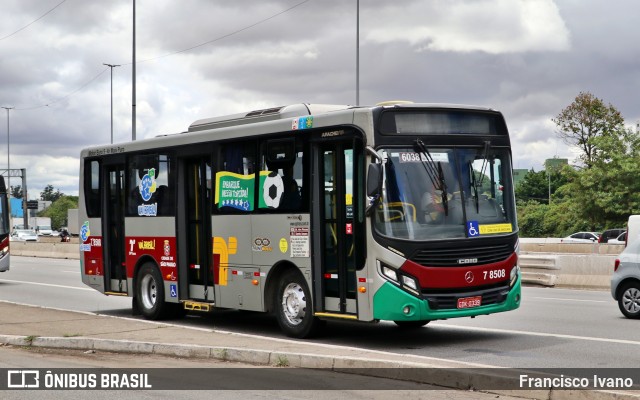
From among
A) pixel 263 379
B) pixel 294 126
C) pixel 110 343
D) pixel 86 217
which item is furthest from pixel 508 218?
pixel 86 217

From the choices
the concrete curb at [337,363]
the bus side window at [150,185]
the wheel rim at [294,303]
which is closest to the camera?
the concrete curb at [337,363]

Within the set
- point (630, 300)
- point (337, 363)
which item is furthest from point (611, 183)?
point (337, 363)

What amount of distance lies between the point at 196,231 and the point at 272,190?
259 centimetres

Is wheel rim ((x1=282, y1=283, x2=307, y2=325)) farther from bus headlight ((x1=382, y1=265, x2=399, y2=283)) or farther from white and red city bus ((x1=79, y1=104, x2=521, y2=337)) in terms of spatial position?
bus headlight ((x1=382, y1=265, x2=399, y2=283))

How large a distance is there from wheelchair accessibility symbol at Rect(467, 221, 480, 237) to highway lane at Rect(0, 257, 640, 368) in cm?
152

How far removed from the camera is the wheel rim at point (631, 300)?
16.5 m

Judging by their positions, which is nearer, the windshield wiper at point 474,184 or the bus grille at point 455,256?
the bus grille at point 455,256

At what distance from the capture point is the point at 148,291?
1789 centimetres

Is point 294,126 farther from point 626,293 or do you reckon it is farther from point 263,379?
point 626,293

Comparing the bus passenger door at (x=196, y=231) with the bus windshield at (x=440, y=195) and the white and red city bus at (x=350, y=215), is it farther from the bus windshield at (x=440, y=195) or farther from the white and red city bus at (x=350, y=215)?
the bus windshield at (x=440, y=195)

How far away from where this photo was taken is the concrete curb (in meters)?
8.83

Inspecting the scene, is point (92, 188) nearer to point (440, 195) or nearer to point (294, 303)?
point (294, 303)

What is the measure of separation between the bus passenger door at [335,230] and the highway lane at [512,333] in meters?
0.74

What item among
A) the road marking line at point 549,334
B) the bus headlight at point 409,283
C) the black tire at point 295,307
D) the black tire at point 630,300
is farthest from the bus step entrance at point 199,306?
the black tire at point 630,300
